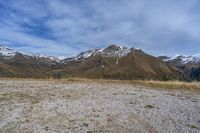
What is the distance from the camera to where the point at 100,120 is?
57.5 feet

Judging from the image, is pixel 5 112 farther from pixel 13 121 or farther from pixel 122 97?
pixel 122 97

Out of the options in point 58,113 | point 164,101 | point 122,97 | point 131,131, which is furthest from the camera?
point 122,97

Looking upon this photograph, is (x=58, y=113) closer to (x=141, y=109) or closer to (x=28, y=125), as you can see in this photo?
(x=28, y=125)

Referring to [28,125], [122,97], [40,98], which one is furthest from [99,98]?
[28,125]

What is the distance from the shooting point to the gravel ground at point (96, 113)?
16.1 metres

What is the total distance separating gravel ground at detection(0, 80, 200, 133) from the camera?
16.1 meters

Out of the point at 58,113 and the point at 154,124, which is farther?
the point at 58,113

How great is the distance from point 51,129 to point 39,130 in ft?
2.20

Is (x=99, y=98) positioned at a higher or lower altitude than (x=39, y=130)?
higher

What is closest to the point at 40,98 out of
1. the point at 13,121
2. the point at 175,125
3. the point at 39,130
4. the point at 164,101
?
the point at 13,121

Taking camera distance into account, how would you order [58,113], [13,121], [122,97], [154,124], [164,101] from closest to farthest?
[154,124] < [13,121] < [58,113] < [164,101] < [122,97]

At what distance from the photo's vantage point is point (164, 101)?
23.5m

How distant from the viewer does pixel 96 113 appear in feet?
63.1

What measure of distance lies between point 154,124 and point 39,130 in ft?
21.8
